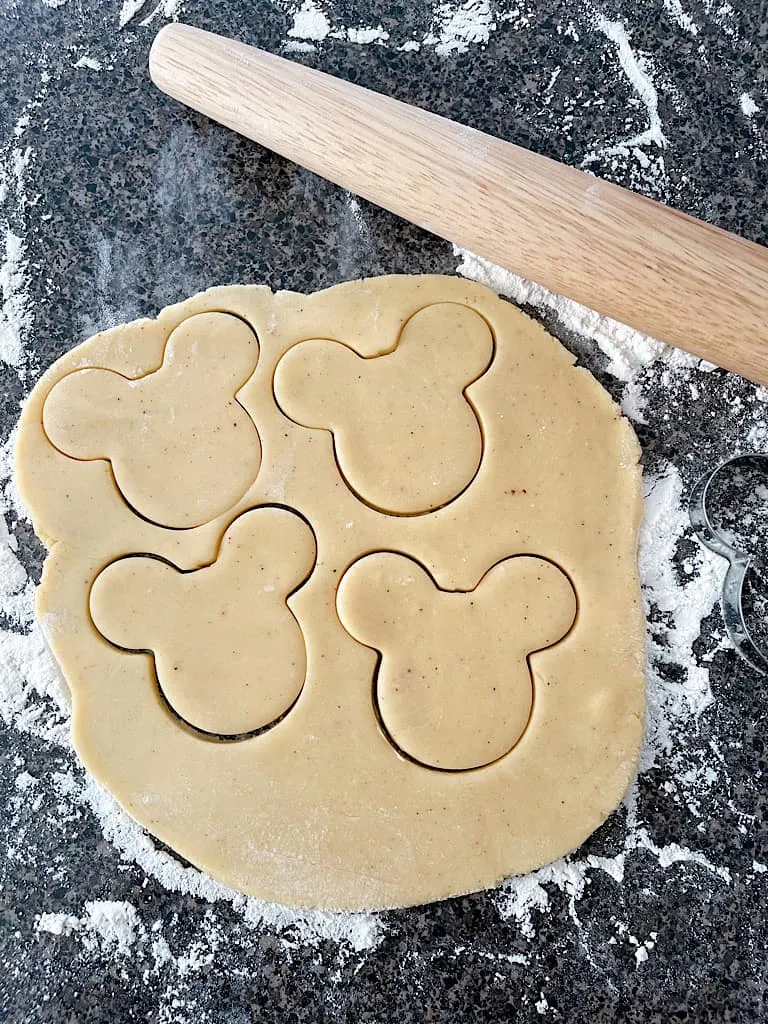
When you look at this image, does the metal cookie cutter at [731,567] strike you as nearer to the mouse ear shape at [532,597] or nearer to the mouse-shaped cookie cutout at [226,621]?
the mouse ear shape at [532,597]

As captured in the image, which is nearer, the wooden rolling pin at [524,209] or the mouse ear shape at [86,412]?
the wooden rolling pin at [524,209]

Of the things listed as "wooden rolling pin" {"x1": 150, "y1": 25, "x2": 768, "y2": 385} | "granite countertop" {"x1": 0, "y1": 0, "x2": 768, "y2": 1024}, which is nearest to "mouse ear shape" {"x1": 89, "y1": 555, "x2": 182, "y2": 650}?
"granite countertop" {"x1": 0, "y1": 0, "x2": 768, "y2": 1024}

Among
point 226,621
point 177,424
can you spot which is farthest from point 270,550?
point 177,424

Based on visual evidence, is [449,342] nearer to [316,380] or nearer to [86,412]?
[316,380]

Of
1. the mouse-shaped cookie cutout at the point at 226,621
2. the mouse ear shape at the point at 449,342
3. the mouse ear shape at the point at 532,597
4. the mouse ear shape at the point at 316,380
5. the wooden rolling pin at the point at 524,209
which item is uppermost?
the wooden rolling pin at the point at 524,209

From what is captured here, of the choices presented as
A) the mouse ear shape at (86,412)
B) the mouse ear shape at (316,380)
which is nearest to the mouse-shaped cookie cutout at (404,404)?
the mouse ear shape at (316,380)

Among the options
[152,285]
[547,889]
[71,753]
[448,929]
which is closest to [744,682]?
[547,889]

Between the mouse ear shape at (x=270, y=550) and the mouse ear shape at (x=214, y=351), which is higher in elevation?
the mouse ear shape at (x=214, y=351)
